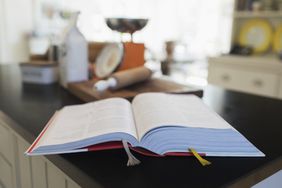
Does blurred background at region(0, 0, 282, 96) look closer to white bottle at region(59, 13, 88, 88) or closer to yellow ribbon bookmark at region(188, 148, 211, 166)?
white bottle at region(59, 13, 88, 88)

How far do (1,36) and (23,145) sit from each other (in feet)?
10.7

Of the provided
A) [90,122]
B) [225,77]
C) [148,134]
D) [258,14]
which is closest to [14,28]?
[225,77]

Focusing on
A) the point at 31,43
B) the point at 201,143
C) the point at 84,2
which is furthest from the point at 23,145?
the point at 84,2

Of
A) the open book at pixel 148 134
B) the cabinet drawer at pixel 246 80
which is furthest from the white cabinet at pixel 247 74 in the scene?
the open book at pixel 148 134

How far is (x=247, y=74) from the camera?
8.00ft

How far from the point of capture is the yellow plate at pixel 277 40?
265 cm

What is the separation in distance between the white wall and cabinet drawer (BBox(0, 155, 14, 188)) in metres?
2.98

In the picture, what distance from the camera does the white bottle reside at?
112 cm

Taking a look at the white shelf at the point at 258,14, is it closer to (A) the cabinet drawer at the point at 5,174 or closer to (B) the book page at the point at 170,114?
(B) the book page at the point at 170,114

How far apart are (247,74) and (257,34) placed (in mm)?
602

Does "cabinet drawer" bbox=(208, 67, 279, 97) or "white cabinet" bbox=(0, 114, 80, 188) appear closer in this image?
"white cabinet" bbox=(0, 114, 80, 188)

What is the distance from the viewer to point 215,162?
1.80ft

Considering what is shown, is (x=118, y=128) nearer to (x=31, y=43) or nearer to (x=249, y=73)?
(x=249, y=73)

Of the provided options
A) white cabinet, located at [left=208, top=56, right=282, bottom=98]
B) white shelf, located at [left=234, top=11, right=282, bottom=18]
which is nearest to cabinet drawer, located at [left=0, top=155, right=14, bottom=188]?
white cabinet, located at [left=208, top=56, right=282, bottom=98]
